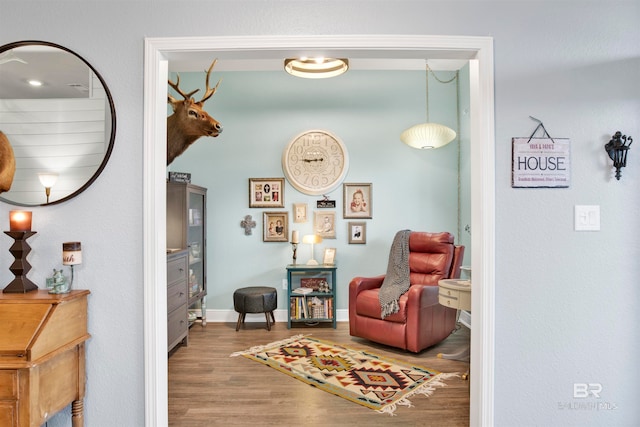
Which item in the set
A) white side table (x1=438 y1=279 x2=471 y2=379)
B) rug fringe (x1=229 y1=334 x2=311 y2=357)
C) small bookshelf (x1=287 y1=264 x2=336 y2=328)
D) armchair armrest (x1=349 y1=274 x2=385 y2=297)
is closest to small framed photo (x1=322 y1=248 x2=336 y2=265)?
small bookshelf (x1=287 y1=264 x2=336 y2=328)

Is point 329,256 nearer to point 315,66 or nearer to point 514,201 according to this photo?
point 315,66

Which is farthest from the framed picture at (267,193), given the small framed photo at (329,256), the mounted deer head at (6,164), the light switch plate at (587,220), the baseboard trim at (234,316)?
the light switch plate at (587,220)

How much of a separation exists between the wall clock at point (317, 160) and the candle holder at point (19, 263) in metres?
3.33

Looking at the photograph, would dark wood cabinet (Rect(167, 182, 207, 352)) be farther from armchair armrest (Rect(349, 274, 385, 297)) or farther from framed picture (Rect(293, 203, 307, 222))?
armchair armrest (Rect(349, 274, 385, 297))

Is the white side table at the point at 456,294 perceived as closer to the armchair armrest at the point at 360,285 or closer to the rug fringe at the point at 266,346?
the armchair armrest at the point at 360,285

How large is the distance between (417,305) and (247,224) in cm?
229

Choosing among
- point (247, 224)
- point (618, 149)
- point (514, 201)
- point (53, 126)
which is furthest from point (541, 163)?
point (247, 224)

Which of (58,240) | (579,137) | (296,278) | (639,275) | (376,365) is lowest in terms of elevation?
(376,365)

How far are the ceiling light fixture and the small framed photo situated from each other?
6.68 ft

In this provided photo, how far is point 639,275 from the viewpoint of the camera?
6.86ft

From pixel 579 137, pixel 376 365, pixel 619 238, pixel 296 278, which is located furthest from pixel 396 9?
pixel 296 278

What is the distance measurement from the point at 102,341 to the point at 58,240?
54 cm

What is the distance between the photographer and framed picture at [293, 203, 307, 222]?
512cm

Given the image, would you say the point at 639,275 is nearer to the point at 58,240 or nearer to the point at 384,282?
the point at 384,282
